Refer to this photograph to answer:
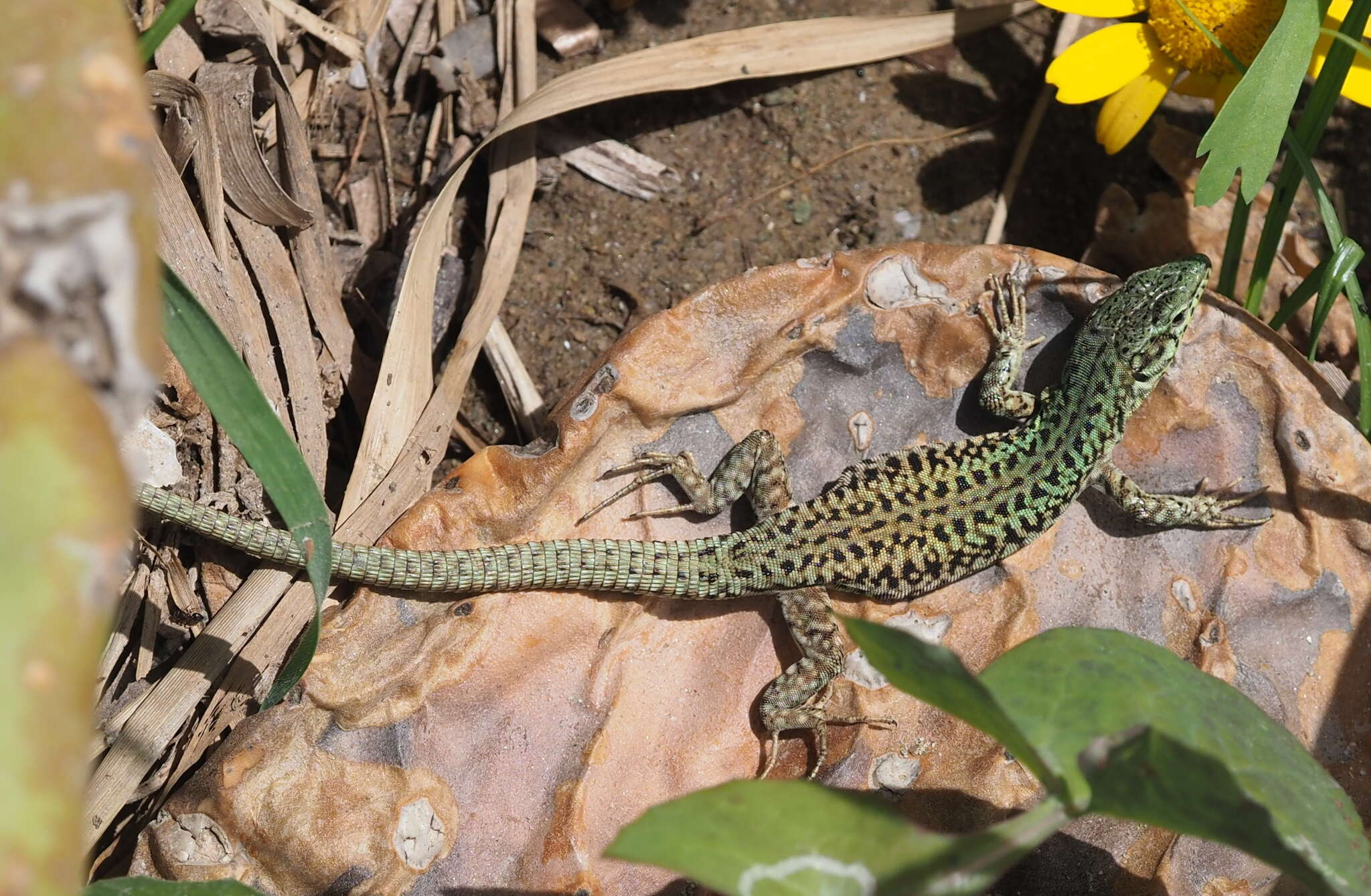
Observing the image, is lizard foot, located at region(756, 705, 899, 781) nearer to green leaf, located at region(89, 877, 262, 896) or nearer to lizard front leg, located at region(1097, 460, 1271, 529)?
lizard front leg, located at region(1097, 460, 1271, 529)

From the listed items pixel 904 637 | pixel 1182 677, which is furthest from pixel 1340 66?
pixel 904 637

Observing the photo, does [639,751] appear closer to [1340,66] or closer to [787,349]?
[787,349]

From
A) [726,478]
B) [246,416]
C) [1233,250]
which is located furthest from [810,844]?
[1233,250]

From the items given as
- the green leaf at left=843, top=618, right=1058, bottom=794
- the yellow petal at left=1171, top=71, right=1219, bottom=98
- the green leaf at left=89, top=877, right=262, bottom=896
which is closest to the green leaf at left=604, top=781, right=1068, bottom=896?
the green leaf at left=843, top=618, right=1058, bottom=794

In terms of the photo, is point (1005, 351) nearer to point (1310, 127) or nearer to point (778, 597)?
point (778, 597)

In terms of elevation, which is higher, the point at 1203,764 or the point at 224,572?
the point at 1203,764

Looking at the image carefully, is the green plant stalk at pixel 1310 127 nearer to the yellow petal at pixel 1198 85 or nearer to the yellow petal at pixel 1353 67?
the yellow petal at pixel 1353 67
